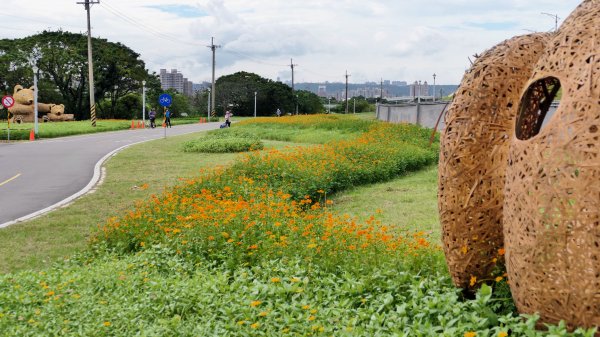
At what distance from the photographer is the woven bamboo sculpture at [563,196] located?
3602 millimetres

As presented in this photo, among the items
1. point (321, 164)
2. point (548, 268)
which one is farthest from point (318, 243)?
point (321, 164)

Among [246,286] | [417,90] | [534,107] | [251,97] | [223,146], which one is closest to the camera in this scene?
[534,107]

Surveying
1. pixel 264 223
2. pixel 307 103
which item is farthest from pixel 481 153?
pixel 307 103

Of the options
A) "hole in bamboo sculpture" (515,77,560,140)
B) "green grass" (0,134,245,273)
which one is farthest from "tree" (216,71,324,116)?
"hole in bamboo sculpture" (515,77,560,140)

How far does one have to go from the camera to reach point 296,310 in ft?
17.5

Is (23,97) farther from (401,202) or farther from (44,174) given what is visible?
(401,202)

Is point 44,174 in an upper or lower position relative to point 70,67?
lower

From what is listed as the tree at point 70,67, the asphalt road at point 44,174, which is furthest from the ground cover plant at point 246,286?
the tree at point 70,67

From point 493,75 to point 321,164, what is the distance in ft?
29.4

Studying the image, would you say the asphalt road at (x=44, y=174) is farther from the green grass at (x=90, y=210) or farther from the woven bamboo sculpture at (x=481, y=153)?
the woven bamboo sculpture at (x=481, y=153)

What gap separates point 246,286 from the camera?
6.10 metres

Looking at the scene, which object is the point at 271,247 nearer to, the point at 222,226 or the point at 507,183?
the point at 222,226

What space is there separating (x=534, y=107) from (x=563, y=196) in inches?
44.9

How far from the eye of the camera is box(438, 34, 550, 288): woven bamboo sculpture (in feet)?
15.2
